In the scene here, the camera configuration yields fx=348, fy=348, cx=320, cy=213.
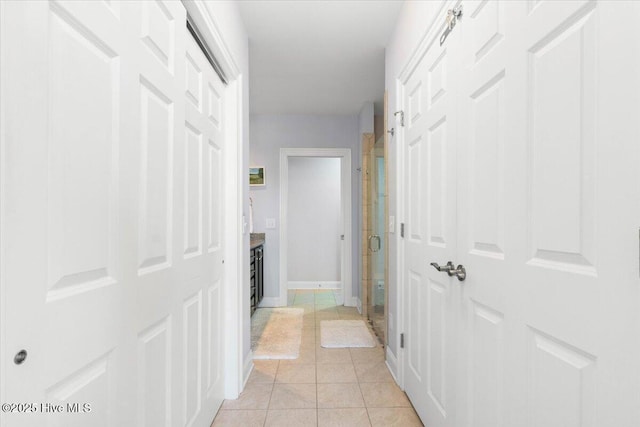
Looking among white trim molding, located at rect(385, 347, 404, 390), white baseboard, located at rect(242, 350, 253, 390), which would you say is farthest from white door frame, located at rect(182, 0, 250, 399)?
white trim molding, located at rect(385, 347, 404, 390)

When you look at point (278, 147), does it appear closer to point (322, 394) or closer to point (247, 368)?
point (247, 368)

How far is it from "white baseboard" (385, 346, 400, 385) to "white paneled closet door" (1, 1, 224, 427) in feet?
4.44

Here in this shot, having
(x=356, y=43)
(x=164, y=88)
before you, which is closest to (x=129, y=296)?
(x=164, y=88)

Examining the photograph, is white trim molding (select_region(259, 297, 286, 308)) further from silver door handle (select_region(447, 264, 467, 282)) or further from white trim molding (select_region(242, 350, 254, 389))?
silver door handle (select_region(447, 264, 467, 282))

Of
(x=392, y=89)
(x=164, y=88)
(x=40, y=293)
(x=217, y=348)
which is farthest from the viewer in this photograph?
(x=392, y=89)

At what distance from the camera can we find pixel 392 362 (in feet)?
8.16

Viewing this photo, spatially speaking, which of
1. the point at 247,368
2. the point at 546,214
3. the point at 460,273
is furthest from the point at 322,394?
the point at 546,214

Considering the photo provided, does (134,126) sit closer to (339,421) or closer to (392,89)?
(339,421)

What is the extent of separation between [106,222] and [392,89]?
7.07 ft

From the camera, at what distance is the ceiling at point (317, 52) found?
2.35 meters

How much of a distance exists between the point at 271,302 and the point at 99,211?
3813mm

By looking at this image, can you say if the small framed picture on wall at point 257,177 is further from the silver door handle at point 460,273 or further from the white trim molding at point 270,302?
the silver door handle at point 460,273

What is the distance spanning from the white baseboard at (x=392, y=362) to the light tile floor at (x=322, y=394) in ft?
0.12

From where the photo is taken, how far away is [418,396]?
75.6 inches
